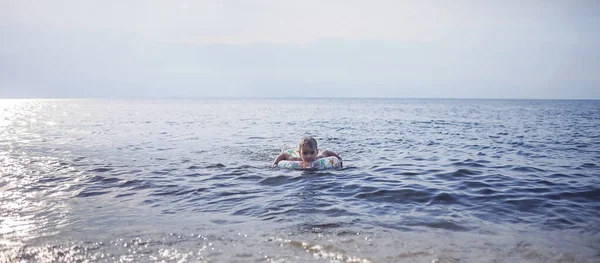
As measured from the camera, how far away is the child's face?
10898mm

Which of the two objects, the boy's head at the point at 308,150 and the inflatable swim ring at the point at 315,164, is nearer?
the inflatable swim ring at the point at 315,164

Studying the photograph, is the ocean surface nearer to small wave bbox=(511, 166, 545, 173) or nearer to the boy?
small wave bbox=(511, 166, 545, 173)

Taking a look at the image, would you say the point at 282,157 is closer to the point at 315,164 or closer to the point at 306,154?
the point at 306,154

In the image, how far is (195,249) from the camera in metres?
4.53

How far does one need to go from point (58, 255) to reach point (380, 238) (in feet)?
13.0

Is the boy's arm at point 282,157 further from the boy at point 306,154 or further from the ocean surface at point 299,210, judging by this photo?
the ocean surface at point 299,210

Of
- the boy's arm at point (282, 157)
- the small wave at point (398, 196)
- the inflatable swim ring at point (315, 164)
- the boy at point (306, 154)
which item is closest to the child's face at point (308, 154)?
the boy at point (306, 154)

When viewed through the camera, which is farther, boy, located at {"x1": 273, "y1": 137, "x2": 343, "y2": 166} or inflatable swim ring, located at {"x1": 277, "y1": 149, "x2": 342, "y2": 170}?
boy, located at {"x1": 273, "y1": 137, "x2": 343, "y2": 166}

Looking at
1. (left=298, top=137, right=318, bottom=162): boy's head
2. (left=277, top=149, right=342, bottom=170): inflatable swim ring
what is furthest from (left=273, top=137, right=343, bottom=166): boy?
(left=277, top=149, right=342, bottom=170): inflatable swim ring

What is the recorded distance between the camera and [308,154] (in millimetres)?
11016

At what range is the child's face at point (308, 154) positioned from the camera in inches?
429

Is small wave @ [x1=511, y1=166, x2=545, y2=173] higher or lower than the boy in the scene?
lower

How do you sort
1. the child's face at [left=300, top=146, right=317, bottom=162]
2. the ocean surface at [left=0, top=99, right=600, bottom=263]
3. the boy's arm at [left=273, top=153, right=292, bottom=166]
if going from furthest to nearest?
the boy's arm at [left=273, top=153, right=292, bottom=166] → the child's face at [left=300, top=146, right=317, bottom=162] → the ocean surface at [left=0, top=99, right=600, bottom=263]

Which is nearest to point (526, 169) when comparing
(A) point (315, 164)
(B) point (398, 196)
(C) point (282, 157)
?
(B) point (398, 196)
